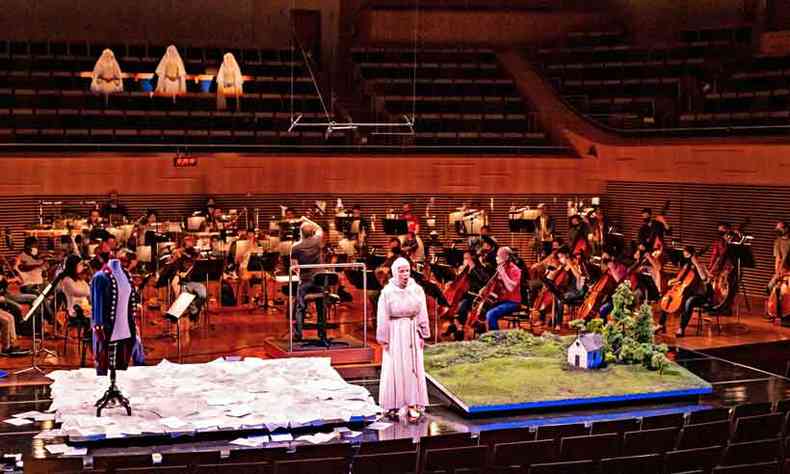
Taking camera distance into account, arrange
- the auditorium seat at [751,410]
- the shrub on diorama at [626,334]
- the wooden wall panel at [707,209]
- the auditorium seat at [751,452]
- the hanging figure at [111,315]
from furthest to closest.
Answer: the wooden wall panel at [707,209] < the shrub on diorama at [626,334] < the hanging figure at [111,315] < the auditorium seat at [751,410] < the auditorium seat at [751,452]

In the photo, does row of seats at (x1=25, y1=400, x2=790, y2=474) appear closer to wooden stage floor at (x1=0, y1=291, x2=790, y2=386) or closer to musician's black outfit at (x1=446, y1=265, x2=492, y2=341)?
wooden stage floor at (x1=0, y1=291, x2=790, y2=386)

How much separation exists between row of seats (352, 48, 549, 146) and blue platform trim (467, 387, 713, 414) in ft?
35.6

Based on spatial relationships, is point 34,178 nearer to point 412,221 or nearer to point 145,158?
point 145,158

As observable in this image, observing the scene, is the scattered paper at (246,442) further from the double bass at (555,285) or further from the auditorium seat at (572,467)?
the double bass at (555,285)

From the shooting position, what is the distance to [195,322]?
49.6 ft

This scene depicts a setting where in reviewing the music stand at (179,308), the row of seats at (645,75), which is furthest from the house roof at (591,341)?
the row of seats at (645,75)

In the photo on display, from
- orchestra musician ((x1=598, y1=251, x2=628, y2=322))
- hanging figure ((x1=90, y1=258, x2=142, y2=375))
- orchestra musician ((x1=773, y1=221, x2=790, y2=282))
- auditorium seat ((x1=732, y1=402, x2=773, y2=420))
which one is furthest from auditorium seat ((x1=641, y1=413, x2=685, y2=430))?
orchestra musician ((x1=773, y1=221, x2=790, y2=282))

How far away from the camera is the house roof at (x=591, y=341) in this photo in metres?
11.6

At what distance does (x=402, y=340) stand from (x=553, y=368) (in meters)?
2.33

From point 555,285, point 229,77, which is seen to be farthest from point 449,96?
point 555,285

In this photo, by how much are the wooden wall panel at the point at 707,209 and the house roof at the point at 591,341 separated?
5662mm

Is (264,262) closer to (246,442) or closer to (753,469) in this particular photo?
(246,442)

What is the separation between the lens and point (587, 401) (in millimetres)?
10727

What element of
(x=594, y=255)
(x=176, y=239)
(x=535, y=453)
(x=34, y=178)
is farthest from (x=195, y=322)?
(x=535, y=453)
